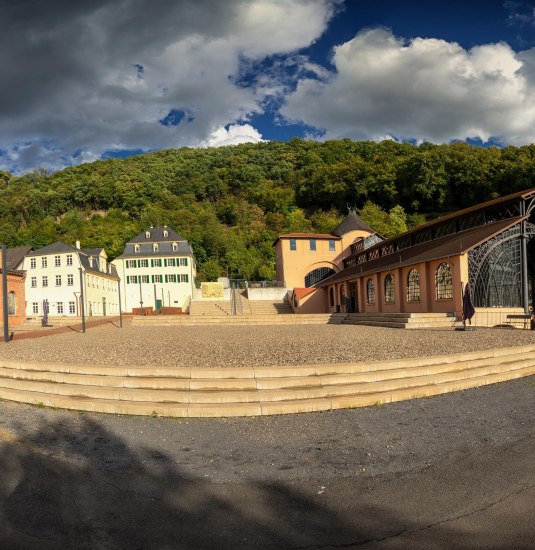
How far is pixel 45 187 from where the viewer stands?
107m

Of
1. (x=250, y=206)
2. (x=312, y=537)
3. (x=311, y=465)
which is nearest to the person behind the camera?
(x=312, y=537)

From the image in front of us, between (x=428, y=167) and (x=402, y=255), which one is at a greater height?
(x=428, y=167)

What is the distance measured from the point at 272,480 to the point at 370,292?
31.7m

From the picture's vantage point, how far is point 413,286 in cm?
2919

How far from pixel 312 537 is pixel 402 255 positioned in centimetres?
3179

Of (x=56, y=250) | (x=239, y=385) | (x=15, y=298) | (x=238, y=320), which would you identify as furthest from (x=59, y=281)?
(x=239, y=385)

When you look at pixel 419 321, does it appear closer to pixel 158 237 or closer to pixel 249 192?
pixel 158 237

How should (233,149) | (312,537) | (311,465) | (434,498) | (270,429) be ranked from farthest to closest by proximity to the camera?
1. (233,149)
2. (270,429)
3. (311,465)
4. (434,498)
5. (312,537)

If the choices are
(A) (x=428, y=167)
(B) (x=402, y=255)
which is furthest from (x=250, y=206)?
(B) (x=402, y=255)

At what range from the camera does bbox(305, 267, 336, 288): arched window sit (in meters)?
51.8

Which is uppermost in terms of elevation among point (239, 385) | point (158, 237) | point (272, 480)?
point (158, 237)

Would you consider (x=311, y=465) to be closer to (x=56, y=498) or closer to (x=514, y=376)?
(x=56, y=498)

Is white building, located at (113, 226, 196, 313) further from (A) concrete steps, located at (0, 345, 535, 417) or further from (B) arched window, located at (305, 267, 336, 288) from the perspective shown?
(A) concrete steps, located at (0, 345, 535, 417)

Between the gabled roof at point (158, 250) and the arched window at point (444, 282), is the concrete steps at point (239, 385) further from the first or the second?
the gabled roof at point (158, 250)
